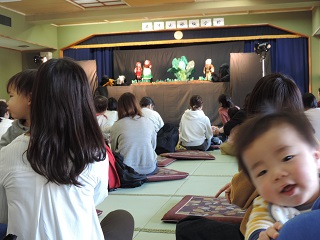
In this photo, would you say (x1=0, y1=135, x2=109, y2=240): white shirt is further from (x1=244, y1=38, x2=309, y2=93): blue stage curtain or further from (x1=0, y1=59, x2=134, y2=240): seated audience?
(x1=244, y1=38, x2=309, y2=93): blue stage curtain

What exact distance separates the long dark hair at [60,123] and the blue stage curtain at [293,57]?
350 inches

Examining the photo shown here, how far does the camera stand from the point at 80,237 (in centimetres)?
143

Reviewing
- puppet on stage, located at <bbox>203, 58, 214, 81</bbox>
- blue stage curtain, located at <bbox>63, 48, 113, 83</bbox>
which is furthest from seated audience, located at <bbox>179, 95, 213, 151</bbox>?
blue stage curtain, located at <bbox>63, 48, 113, 83</bbox>

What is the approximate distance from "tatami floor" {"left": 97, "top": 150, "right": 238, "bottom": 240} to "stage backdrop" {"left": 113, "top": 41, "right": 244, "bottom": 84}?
5.59m

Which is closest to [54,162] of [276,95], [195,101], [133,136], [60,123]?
[60,123]

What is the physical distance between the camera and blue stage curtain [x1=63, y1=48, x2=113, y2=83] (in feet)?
35.8

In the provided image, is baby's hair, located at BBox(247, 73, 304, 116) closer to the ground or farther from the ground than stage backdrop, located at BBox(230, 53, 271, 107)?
closer to the ground

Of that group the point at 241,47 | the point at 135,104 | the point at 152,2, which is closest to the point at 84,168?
the point at 135,104

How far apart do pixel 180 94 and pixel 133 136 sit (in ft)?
16.3

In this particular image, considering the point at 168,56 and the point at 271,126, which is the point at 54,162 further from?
the point at 168,56

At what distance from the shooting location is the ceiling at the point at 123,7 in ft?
27.1

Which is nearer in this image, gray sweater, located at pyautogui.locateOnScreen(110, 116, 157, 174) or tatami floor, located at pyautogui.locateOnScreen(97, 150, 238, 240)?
tatami floor, located at pyautogui.locateOnScreen(97, 150, 238, 240)

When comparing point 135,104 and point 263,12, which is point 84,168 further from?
point 263,12

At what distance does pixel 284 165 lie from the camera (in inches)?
30.0
